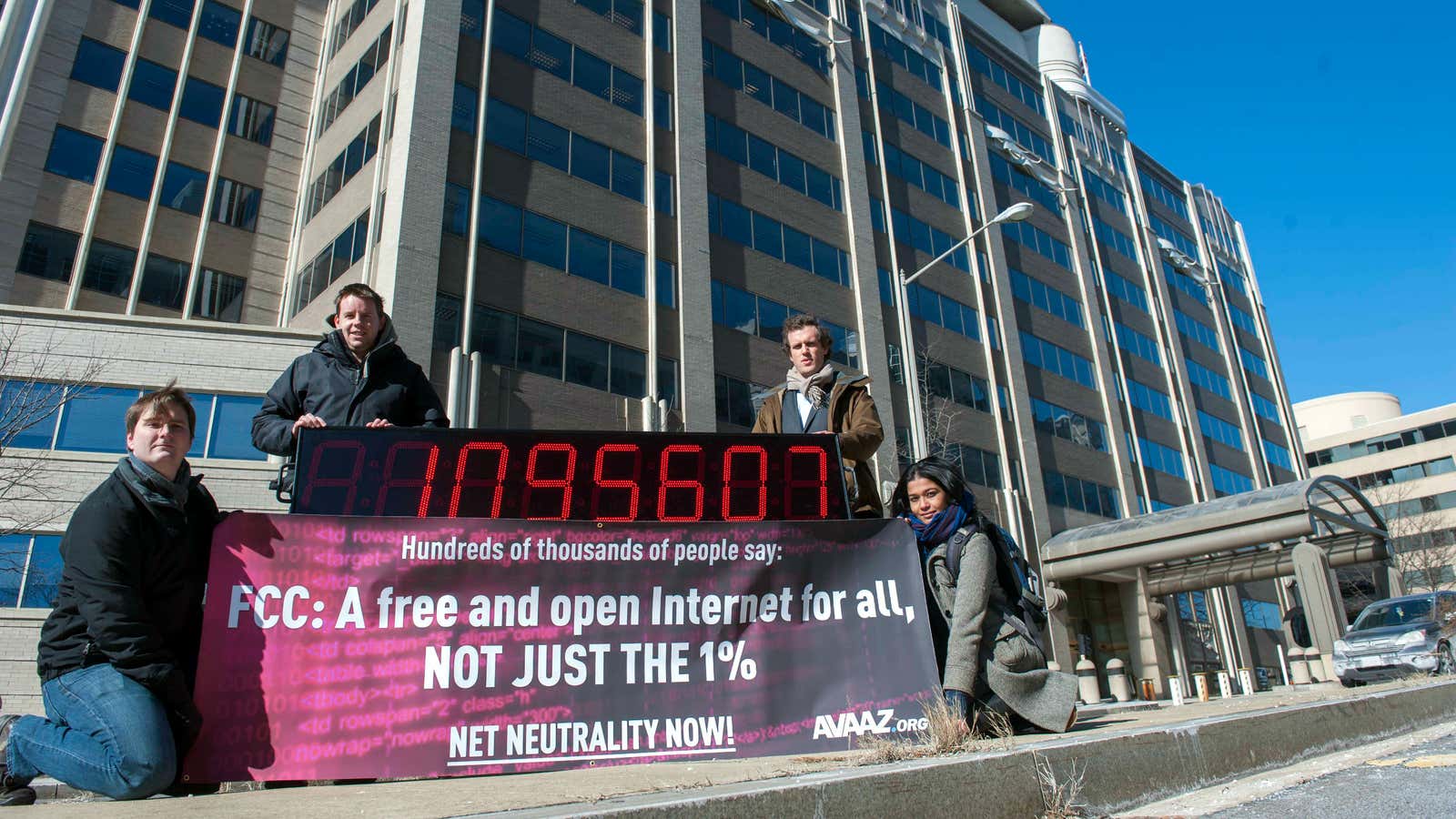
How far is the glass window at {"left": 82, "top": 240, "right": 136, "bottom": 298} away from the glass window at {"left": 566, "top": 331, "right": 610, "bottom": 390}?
1153 centimetres

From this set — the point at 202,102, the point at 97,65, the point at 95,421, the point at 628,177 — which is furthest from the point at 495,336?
the point at 97,65

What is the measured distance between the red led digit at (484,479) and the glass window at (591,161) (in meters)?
21.4

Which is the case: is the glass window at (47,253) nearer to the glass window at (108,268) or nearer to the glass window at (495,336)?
the glass window at (108,268)

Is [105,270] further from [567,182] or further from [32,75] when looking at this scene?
[567,182]

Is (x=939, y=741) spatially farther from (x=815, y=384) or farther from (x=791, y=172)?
(x=791, y=172)

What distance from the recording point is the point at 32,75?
23438 mm

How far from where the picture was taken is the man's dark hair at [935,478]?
206 inches

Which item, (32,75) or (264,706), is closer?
(264,706)

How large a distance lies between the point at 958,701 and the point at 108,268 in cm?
2584

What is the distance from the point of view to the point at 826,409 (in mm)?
5996

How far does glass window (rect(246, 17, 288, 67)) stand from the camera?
2812 centimetres

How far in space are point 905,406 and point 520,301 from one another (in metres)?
15.1

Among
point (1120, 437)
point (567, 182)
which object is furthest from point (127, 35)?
point (1120, 437)

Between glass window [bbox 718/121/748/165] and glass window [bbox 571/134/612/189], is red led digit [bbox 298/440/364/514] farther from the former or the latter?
glass window [bbox 718/121/748/165]
